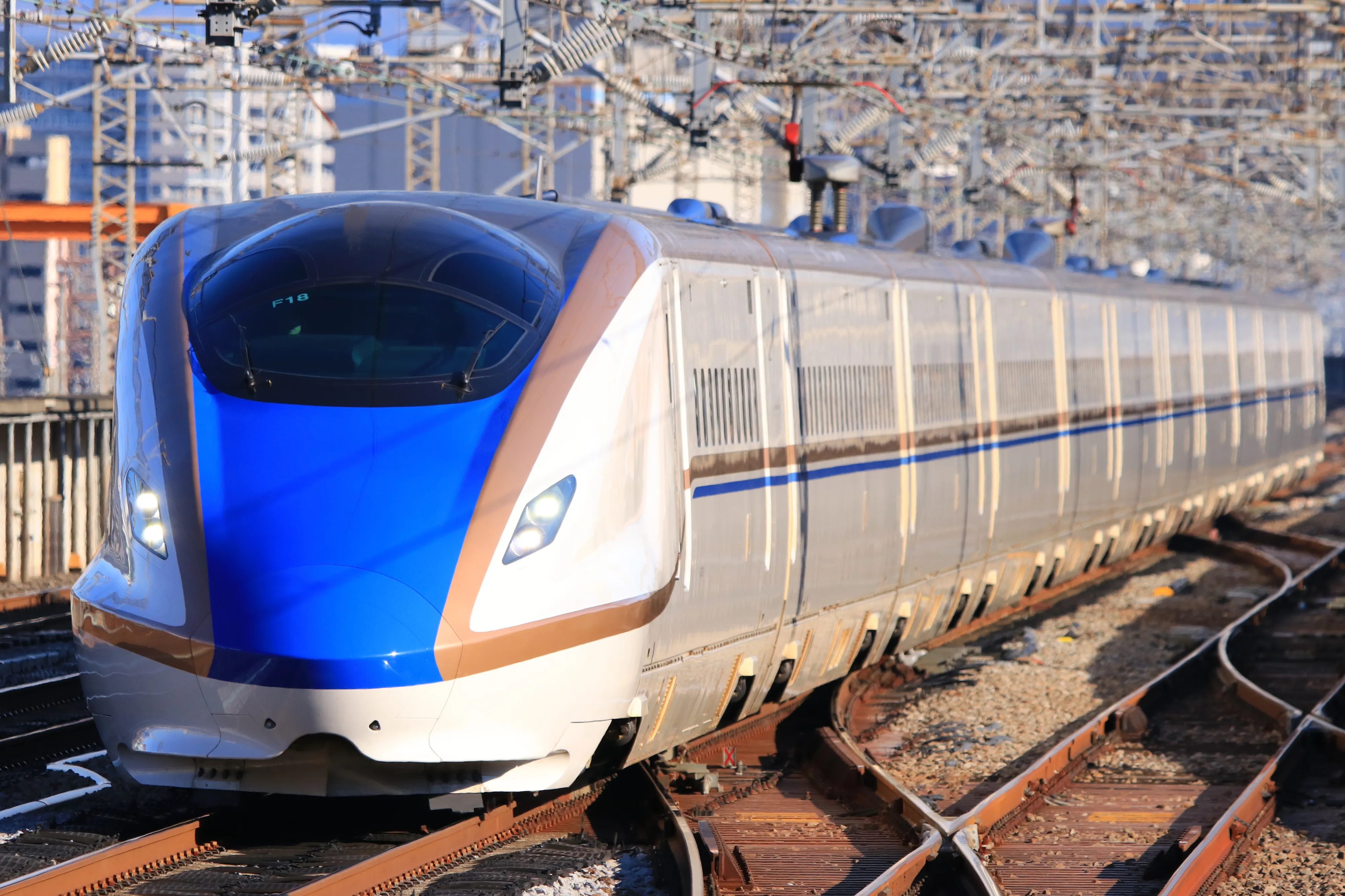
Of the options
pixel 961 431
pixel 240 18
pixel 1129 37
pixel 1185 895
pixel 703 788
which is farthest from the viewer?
pixel 1129 37

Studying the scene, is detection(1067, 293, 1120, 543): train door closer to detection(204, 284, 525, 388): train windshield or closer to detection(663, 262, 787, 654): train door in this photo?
detection(663, 262, 787, 654): train door

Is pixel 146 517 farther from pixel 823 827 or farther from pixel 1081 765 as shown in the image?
pixel 1081 765

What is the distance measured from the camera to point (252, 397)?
7.04 metres

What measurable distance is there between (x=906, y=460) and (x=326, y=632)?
19.3 ft

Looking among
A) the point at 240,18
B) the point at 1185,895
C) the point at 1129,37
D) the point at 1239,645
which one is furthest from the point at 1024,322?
the point at 1129,37

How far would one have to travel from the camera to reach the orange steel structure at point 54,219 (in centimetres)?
2731

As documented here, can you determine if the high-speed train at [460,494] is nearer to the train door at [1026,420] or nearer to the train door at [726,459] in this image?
the train door at [726,459]

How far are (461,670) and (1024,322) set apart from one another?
925cm

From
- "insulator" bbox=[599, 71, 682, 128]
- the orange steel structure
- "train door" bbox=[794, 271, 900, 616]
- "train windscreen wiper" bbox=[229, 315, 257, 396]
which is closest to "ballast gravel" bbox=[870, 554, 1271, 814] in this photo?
"train door" bbox=[794, 271, 900, 616]

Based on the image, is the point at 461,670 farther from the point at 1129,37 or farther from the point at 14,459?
the point at 1129,37

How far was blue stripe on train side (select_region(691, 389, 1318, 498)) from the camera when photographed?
873 cm

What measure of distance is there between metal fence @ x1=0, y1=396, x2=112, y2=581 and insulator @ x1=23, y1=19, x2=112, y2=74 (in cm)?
350

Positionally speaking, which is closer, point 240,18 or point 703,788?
point 703,788

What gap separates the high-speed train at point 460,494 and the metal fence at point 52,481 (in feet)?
28.8
